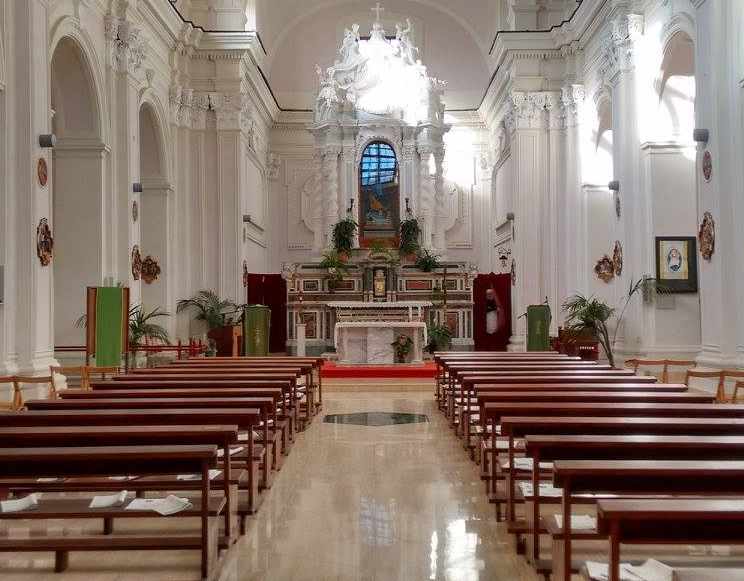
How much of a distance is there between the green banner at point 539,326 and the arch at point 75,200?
774 cm

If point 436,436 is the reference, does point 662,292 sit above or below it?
above

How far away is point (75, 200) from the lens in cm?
1273

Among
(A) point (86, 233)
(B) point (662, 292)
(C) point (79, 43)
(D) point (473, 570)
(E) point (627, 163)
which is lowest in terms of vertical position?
(D) point (473, 570)

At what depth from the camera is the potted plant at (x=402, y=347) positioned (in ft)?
51.4

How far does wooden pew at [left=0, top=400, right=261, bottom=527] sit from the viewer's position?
4535 mm

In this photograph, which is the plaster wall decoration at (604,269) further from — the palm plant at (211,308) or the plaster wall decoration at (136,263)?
the plaster wall decoration at (136,263)

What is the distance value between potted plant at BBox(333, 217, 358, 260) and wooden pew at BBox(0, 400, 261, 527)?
1698 cm

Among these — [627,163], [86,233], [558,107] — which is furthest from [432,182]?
[86,233]

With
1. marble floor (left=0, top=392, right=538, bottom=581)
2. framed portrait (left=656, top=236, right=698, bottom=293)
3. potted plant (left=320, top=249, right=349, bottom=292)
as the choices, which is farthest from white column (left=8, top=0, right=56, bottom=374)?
potted plant (left=320, top=249, right=349, bottom=292)

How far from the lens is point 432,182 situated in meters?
23.0

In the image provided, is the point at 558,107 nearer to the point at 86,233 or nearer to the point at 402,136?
the point at 402,136

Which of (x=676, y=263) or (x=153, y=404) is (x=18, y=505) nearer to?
(x=153, y=404)

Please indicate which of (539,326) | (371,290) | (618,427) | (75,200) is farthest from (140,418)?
(371,290)

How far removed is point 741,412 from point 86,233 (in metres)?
10.4
